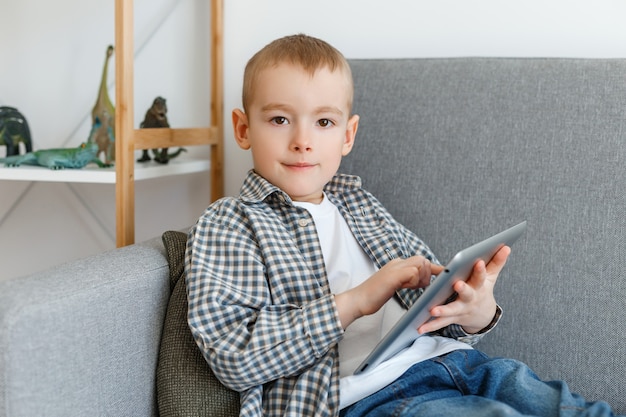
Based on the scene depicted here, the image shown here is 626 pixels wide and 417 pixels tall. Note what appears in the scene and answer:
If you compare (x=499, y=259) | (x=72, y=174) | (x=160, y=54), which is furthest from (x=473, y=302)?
(x=160, y=54)

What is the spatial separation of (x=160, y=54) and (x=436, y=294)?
3.86 ft

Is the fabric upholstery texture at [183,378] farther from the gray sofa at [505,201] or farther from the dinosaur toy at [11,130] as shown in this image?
the dinosaur toy at [11,130]

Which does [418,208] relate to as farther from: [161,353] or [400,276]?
[161,353]

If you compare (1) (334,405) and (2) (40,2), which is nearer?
(1) (334,405)

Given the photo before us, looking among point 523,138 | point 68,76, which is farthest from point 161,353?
point 68,76

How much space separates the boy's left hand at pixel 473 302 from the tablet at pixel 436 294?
1cm

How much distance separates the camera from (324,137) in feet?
4.09

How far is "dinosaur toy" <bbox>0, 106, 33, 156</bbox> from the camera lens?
1.69 m

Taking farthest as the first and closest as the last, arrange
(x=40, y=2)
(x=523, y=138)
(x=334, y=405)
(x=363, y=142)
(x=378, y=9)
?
(x=40, y=2), (x=378, y=9), (x=363, y=142), (x=523, y=138), (x=334, y=405)

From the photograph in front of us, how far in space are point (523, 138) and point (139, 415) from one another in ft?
2.68

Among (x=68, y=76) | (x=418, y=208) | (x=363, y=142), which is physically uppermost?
(x=68, y=76)

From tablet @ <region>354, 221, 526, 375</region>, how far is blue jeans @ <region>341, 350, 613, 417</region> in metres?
0.05

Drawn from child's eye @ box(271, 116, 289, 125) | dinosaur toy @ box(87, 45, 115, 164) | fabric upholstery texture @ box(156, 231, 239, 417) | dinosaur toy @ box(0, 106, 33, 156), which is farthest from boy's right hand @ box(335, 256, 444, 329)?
dinosaur toy @ box(0, 106, 33, 156)

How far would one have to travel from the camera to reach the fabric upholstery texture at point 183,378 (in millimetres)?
1089
